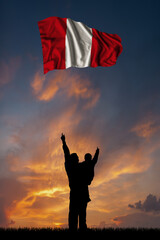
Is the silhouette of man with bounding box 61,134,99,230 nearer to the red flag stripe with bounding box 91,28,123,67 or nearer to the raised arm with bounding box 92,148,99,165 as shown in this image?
the raised arm with bounding box 92,148,99,165

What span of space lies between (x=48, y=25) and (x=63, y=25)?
2.54ft

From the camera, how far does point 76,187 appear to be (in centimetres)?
869

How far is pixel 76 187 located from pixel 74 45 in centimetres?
680

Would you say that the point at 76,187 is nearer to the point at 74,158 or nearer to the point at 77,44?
the point at 74,158

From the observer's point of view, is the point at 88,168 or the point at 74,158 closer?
the point at 74,158

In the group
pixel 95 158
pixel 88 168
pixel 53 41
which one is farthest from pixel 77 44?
pixel 88 168

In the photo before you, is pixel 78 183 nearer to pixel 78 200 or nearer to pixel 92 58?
pixel 78 200

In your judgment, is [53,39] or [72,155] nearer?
[72,155]

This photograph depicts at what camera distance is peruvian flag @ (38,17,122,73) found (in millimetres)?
11711

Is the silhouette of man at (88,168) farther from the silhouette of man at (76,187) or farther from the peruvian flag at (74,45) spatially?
the peruvian flag at (74,45)
